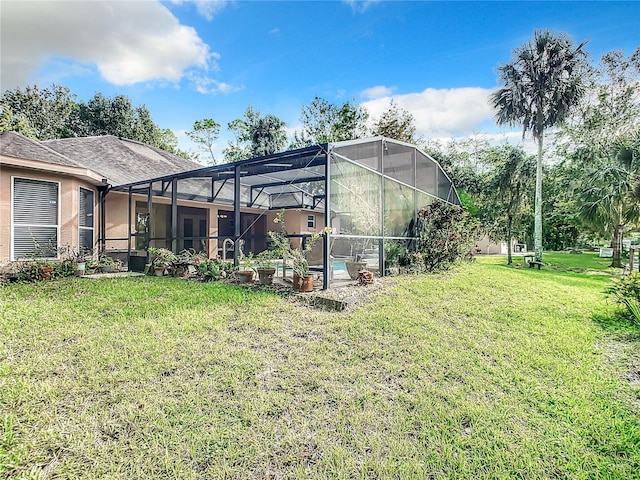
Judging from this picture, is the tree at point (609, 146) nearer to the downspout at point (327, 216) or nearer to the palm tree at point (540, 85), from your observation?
the palm tree at point (540, 85)

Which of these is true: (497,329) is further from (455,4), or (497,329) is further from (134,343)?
(455,4)

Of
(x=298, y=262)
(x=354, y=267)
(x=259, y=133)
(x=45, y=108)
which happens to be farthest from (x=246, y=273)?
(x=45, y=108)

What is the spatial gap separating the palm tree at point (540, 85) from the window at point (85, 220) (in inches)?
677

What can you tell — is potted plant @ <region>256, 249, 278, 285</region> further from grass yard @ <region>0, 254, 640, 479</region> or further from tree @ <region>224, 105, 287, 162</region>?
tree @ <region>224, 105, 287, 162</region>

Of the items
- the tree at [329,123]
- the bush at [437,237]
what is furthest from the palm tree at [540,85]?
the tree at [329,123]

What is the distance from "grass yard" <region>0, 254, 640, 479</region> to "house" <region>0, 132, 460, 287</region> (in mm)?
2660

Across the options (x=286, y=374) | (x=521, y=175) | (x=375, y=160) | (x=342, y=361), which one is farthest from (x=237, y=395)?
(x=521, y=175)

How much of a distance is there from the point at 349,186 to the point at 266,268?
2654 millimetres

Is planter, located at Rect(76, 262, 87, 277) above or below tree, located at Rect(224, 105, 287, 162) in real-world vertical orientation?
below

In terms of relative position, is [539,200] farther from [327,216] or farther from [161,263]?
[161,263]

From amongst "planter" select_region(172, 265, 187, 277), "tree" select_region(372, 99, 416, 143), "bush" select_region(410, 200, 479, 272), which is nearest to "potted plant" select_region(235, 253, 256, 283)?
"planter" select_region(172, 265, 187, 277)

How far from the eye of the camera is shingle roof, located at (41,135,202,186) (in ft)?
36.6

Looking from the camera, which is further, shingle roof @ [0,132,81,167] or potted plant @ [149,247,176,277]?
potted plant @ [149,247,176,277]

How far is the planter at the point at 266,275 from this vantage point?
695 cm
